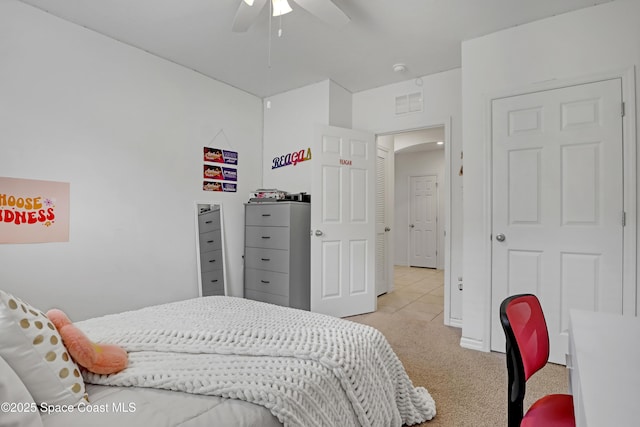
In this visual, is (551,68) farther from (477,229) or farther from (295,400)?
(295,400)

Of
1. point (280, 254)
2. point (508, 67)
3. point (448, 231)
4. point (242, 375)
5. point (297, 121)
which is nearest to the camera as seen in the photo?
point (242, 375)

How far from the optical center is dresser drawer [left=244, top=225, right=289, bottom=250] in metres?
3.42

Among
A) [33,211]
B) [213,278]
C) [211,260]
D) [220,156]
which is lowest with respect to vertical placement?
[213,278]

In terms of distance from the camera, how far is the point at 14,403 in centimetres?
73

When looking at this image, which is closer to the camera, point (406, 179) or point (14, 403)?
point (14, 403)

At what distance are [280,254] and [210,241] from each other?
79cm

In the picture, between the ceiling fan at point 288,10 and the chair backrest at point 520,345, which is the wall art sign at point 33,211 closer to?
the ceiling fan at point 288,10

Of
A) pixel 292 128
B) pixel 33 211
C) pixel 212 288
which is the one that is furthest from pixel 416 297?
pixel 33 211

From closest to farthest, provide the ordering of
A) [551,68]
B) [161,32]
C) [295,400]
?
1. [295,400]
2. [551,68]
3. [161,32]

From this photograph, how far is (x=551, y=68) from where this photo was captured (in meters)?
2.49

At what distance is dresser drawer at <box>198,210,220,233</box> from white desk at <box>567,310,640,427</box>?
124 inches

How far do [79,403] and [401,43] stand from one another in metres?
3.16

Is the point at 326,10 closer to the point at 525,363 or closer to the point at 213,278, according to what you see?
the point at 525,363

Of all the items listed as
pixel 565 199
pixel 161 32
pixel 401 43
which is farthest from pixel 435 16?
pixel 161 32
